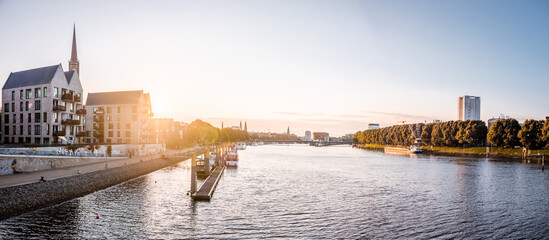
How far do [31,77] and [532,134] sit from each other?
143m

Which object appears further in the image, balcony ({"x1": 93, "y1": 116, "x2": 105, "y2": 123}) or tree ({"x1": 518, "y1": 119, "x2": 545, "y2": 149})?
tree ({"x1": 518, "y1": 119, "x2": 545, "y2": 149})

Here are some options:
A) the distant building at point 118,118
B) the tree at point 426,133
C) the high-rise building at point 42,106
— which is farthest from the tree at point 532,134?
the high-rise building at point 42,106

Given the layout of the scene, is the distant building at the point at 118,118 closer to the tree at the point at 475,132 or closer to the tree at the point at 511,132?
the tree at the point at 475,132

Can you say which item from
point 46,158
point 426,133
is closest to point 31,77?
point 46,158

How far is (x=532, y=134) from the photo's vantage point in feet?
390

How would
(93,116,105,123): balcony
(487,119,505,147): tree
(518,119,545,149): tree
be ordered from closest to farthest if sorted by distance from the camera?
(93,116,105,123): balcony < (518,119,545,149): tree < (487,119,505,147): tree

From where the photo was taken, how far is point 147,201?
40.4 meters

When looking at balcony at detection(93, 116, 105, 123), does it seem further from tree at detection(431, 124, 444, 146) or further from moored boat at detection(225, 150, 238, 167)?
tree at detection(431, 124, 444, 146)

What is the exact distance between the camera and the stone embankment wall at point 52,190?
31609mm

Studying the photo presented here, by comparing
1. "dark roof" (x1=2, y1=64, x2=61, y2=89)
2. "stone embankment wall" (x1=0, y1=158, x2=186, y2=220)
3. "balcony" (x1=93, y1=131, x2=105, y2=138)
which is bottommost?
"stone embankment wall" (x1=0, y1=158, x2=186, y2=220)

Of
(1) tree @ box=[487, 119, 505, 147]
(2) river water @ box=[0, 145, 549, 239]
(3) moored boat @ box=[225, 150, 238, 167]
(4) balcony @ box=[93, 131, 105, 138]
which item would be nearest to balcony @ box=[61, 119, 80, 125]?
(4) balcony @ box=[93, 131, 105, 138]

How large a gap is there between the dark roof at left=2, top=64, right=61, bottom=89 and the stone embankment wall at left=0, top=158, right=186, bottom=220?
3502 centimetres

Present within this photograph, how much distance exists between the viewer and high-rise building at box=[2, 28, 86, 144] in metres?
76.4

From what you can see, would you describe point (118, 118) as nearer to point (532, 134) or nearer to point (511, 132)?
point (532, 134)
